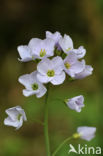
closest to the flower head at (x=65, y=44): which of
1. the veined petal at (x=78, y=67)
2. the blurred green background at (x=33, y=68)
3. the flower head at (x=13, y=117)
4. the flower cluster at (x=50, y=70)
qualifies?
the flower cluster at (x=50, y=70)

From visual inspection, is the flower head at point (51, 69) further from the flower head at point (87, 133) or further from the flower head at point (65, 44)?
the flower head at point (87, 133)

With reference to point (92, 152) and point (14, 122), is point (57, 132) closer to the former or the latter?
point (92, 152)

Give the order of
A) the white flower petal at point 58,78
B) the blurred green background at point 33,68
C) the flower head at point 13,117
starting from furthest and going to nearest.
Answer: the blurred green background at point 33,68 → the flower head at point 13,117 → the white flower petal at point 58,78

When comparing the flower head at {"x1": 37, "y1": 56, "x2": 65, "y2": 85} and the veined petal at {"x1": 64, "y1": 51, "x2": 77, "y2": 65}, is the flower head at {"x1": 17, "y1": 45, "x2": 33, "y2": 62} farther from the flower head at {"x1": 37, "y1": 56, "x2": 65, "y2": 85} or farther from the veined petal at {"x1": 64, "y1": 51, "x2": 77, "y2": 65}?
the veined petal at {"x1": 64, "y1": 51, "x2": 77, "y2": 65}

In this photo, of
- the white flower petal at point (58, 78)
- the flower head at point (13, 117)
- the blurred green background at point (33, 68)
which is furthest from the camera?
the blurred green background at point (33, 68)

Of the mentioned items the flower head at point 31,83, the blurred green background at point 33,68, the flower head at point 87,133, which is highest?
the flower head at point 31,83

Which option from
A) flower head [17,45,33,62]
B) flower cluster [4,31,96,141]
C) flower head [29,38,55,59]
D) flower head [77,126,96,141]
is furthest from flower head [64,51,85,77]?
flower head [77,126,96,141]

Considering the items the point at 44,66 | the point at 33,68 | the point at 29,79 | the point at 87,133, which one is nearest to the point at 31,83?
the point at 29,79
